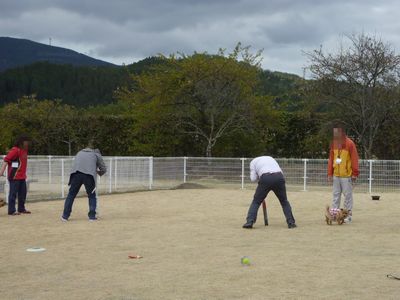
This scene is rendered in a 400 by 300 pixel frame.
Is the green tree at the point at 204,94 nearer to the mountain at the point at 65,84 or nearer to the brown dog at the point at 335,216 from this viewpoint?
the brown dog at the point at 335,216

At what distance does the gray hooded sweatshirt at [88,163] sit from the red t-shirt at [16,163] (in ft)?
5.23

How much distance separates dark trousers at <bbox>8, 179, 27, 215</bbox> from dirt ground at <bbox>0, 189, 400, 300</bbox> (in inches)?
19.0

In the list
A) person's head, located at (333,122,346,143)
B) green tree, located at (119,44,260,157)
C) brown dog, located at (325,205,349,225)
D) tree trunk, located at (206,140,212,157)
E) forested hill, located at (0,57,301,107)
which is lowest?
brown dog, located at (325,205,349,225)

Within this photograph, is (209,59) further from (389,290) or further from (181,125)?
(389,290)

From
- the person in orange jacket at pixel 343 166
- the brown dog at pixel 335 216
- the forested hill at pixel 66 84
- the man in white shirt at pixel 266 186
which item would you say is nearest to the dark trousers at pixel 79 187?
the man in white shirt at pixel 266 186

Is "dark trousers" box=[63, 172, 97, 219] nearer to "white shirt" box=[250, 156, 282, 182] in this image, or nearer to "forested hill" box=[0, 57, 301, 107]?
"white shirt" box=[250, 156, 282, 182]

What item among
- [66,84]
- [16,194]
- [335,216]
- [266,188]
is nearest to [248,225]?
[266,188]

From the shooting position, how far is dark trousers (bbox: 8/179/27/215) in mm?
12828

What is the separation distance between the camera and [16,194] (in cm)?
1321

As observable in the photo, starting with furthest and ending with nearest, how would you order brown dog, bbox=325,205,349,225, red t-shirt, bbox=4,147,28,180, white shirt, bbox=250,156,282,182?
1. red t-shirt, bbox=4,147,28,180
2. brown dog, bbox=325,205,349,225
3. white shirt, bbox=250,156,282,182

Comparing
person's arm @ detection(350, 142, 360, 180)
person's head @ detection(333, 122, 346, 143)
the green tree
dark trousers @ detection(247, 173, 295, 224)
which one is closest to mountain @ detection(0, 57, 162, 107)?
the green tree

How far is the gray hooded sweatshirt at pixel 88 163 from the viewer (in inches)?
464

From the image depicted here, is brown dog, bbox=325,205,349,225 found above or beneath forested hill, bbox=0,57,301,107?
beneath

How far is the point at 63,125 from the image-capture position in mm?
31359
